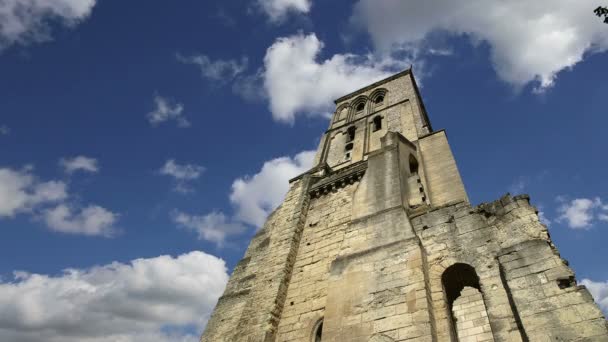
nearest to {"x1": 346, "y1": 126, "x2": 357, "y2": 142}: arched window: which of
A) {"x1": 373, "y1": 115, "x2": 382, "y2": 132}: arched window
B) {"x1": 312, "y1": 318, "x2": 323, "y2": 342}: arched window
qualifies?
{"x1": 373, "y1": 115, "x2": 382, "y2": 132}: arched window

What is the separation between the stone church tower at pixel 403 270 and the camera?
221 inches

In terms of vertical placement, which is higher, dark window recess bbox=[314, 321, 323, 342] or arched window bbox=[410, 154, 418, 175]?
arched window bbox=[410, 154, 418, 175]

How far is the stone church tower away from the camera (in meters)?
5.62

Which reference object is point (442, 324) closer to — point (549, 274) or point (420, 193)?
point (549, 274)

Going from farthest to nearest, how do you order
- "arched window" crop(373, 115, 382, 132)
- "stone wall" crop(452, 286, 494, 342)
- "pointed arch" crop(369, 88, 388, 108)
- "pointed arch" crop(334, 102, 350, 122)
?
"pointed arch" crop(334, 102, 350, 122) < "pointed arch" crop(369, 88, 388, 108) < "arched window" crop(373, 115, 382, 132) < "stone wall" crop(452, 286, 494, 342)

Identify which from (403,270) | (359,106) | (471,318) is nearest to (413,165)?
(471,318)

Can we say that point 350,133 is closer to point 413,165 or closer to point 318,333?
point 413,165

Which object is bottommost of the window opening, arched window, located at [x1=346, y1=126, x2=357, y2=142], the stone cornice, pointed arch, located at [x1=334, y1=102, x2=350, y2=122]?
the window opening

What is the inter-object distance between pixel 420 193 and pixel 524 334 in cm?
573

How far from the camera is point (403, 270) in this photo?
6.85 metres

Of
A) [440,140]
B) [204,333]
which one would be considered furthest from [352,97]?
[204,333]

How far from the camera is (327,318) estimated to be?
682 cm

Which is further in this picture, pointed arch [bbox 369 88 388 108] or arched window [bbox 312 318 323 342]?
pointed arch [bbox 369 88 388 108]

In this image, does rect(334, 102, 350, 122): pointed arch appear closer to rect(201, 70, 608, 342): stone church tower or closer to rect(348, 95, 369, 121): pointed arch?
rect(348, 95, 369, 121): pointed arch
